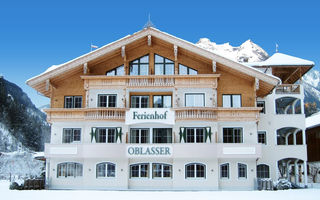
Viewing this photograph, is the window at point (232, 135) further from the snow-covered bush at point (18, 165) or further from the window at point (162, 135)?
the snow-covered bush at point (18, 165)

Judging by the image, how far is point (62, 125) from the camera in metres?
30.2

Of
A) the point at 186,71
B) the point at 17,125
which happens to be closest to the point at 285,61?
the point at 186,71

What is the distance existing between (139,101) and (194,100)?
420 centimetres

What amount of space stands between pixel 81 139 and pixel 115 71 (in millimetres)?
5862

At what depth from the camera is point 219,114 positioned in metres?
29.2

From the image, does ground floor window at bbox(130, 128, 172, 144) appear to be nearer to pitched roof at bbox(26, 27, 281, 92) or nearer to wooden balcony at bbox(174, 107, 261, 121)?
wooden balcony at bbox(174, 107, 261, 121)

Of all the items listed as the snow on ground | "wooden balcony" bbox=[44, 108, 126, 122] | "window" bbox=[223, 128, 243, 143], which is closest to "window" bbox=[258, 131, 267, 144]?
"window" bbox=[223, 128, 243, 143]

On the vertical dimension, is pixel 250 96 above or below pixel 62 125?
above

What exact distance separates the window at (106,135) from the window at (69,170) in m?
2.56

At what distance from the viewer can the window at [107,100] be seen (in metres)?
30.3

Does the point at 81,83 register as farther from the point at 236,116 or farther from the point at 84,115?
the point at 236,116
